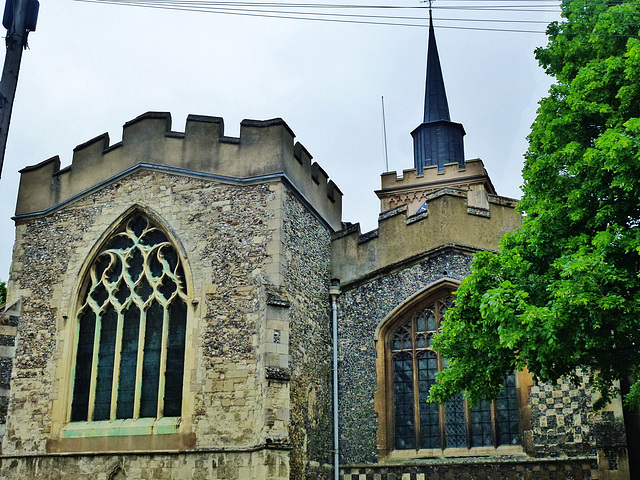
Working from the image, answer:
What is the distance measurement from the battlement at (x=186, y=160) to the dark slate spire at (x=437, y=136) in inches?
556

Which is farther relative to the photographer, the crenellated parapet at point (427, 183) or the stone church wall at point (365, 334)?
the crenellated parapet at point (427, 183)

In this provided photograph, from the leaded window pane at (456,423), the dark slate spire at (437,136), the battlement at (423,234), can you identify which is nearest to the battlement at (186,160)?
the battlement at (423,234)

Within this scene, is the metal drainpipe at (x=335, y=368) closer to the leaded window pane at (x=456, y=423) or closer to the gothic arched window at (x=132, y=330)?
the leaded window pane at (x=456, y=423)

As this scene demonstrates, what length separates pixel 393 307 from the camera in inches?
579

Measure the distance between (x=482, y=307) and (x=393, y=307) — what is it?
616cm

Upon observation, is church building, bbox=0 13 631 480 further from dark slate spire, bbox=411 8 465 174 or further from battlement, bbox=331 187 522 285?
dark slate spire, bbox=411 8 465 174

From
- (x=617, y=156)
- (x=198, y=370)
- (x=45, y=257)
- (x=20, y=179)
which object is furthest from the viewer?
(x=20, y=179)

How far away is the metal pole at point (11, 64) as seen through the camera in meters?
8.95

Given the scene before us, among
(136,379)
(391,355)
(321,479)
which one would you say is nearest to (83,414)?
(136,379)

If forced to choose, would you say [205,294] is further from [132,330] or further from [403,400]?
[403,400]

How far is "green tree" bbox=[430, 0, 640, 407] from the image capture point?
8.13m

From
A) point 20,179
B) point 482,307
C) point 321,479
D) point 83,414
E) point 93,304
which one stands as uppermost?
point 20,179

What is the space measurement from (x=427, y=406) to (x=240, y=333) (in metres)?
3.92

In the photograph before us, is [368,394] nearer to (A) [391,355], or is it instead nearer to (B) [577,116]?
(A) [391,355]
